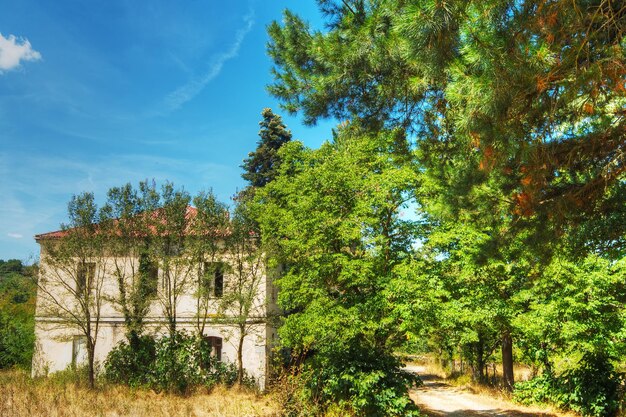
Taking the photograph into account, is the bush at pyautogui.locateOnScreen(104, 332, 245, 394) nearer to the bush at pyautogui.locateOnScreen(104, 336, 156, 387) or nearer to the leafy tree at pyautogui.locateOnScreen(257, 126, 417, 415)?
the bush at pyautogui.locateOnScreen(104, 336, 156, 387)

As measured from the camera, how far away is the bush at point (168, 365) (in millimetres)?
16172

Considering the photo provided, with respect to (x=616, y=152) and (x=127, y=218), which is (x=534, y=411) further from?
(x=127, y=218)

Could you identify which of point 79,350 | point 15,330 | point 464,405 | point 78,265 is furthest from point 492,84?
point 15,330

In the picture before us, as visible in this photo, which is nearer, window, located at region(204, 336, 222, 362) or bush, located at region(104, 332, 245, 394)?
bush, located at region(104, 332, 245, 394)

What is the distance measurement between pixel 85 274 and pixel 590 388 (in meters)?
18.0

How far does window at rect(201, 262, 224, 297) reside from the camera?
1711 centimetres

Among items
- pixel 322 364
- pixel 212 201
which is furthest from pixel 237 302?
pixel 322 364

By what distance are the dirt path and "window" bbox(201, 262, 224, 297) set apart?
8.83 m

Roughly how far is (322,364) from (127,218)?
9725 mm

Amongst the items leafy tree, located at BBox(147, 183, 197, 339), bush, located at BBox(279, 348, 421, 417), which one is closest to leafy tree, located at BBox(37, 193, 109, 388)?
leafy tree, located at BBox(147, 183, 197, 339)

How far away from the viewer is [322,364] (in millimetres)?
13078

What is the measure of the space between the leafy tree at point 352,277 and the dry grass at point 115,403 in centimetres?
228

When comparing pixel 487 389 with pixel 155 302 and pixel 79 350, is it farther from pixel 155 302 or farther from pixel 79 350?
pixel 79 350

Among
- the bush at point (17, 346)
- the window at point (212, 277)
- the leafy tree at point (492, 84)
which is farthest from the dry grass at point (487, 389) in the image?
the bush at point (17, 346)
